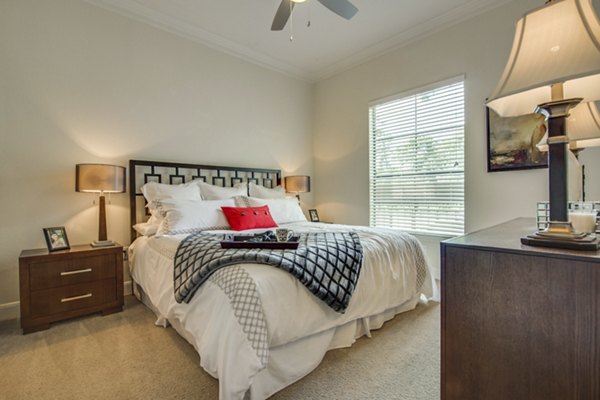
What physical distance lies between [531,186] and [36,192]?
4582 mm

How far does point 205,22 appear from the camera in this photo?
10.8 feet

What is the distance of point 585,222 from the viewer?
3.19 feet

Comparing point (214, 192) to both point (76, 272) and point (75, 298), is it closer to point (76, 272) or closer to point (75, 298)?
point (76, 272)

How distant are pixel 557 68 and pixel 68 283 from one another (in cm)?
318

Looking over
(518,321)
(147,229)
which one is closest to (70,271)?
(147,229)

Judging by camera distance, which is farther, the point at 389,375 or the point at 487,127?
the point at 487,127

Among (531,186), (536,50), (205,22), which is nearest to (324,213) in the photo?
(531,186)

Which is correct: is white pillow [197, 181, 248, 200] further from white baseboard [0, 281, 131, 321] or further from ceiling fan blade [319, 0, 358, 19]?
ceiling fan blade [319, 0, 358, 19]

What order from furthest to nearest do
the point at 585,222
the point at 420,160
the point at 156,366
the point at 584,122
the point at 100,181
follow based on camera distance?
the point at 420,160 < the point at 100,181 < the point at 156,366 < the point at 584,122 < the point at 585,222

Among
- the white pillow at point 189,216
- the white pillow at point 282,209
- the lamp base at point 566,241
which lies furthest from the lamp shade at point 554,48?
the white pillow at point 282,209

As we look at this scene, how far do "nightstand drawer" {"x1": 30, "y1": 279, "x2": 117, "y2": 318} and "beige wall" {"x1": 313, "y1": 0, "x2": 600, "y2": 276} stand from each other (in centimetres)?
308

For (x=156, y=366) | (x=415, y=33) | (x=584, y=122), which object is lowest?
(x=156, y=366)

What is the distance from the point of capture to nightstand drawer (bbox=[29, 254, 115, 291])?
86.3 inches

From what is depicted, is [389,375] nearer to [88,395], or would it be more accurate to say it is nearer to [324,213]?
[88,395]
